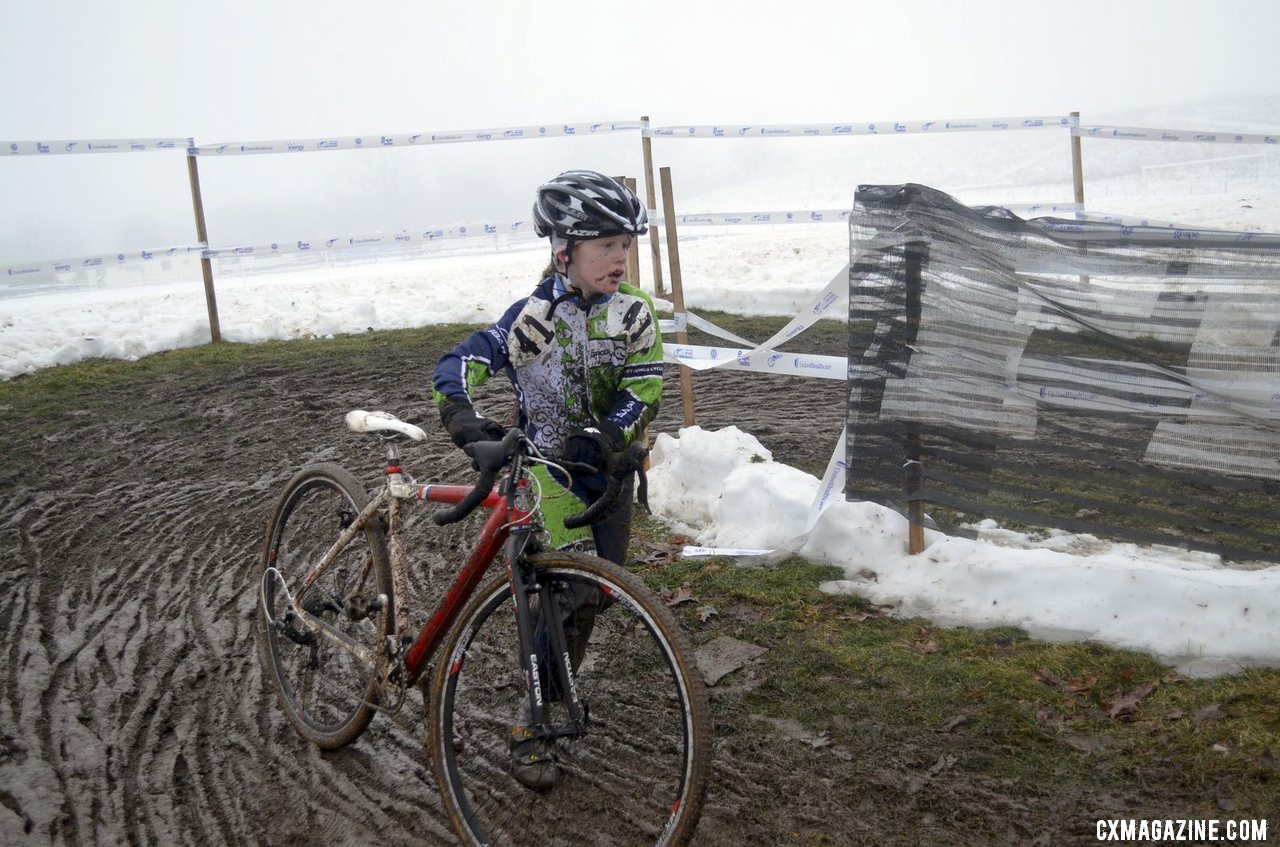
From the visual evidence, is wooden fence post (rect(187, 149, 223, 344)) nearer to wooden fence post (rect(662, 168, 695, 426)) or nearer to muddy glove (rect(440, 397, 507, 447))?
wooden fence post (rect(662, 168, 695, 426))

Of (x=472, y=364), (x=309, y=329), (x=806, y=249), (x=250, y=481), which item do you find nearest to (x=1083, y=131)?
(x=806, y=249)

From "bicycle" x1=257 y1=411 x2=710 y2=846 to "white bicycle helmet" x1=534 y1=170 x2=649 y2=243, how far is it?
778 mm

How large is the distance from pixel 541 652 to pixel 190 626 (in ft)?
9.59

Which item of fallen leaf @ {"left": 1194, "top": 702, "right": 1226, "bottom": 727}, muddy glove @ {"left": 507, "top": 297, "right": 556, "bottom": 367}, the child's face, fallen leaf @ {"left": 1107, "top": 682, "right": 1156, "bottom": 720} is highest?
the child's face

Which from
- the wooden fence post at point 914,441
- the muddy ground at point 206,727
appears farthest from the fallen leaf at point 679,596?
the wooden fence post at point 914,441

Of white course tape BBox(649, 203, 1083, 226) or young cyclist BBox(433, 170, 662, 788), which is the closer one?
young cyclist BBox(433, 170, 662, 788)

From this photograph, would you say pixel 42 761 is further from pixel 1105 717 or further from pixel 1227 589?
pixel 1227 589

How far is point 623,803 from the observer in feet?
11.4

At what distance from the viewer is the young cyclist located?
3465 millimetres

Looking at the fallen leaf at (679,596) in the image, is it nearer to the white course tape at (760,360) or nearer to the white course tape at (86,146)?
the white course tape at (760,360)

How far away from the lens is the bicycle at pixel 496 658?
3.09 metres

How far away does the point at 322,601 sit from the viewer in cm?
418

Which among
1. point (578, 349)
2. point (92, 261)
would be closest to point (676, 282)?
point (578, 349)

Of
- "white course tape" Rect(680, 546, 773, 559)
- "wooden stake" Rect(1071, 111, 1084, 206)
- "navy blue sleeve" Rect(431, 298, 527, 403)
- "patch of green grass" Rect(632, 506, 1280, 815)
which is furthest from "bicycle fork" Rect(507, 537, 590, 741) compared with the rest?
"wooden stake" Rect(1071, 111, 1084, 206)
